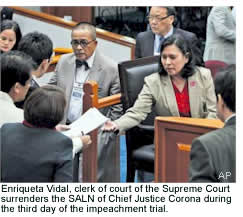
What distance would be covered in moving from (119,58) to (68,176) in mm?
Answer: 3890

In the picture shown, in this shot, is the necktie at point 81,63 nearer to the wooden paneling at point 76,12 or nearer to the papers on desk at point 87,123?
the papers on desk at point 87,123

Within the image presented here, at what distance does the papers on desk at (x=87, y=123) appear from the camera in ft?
8.41

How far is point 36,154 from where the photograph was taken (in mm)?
2105

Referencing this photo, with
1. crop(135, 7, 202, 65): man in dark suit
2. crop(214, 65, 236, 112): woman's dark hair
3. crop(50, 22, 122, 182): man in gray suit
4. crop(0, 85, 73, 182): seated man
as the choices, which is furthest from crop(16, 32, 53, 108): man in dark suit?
crop(135, 7, 202, 65): man in dark suit


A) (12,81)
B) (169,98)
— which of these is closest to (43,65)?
(12,81)

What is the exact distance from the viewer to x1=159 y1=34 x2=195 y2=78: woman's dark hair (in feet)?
10.1

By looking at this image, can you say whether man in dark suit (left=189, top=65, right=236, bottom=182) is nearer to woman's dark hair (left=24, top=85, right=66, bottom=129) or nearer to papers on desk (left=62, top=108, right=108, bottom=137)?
woman's dark hair (left=24, top=85, right=66, bottom=129)

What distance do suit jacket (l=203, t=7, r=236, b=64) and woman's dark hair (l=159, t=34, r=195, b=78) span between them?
1.83 metres

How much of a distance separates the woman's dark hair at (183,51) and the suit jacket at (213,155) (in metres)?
1.19

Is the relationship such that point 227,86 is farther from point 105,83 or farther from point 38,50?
A: point 105,83

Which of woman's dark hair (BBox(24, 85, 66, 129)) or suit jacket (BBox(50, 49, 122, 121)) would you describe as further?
suit jacket (BBox(50, 49, 122, 121))

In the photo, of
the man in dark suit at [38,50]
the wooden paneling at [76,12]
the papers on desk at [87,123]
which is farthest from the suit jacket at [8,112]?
the wooden paneling at [76,12]

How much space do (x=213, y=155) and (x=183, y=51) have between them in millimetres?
1293
